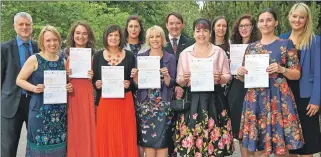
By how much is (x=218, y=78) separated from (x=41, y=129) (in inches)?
96.5

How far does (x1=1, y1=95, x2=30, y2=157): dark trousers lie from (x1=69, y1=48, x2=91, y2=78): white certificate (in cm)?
92

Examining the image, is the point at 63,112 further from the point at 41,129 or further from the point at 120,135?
the point at 120,135

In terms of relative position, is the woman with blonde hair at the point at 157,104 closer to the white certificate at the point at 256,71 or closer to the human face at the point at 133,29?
the human face at the point at 133,29

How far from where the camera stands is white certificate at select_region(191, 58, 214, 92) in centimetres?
523

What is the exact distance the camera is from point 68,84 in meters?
5.68

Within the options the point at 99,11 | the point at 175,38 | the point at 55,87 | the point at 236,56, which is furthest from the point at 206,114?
the point at 99,11

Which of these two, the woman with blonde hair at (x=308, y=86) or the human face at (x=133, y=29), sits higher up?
the human face at (x=133, y=29)

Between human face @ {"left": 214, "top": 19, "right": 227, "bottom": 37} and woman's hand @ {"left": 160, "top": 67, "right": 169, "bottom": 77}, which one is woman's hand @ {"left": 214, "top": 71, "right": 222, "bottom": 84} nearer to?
woman's hand @ {"left": 160, "top": 67, "right": 169, "bottom": 77}

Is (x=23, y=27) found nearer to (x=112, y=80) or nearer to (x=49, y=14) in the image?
(x=112, y=80)

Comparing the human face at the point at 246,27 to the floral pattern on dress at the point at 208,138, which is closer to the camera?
the floral pattern on dress at the point at 208,138

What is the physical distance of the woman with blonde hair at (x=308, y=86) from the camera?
5.14 meters

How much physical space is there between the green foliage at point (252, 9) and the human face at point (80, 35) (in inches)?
256

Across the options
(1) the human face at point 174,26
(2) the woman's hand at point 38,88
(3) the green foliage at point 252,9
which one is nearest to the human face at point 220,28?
(1) the human face at point 174,26

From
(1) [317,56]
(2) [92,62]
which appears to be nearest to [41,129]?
(2) [92,62]
